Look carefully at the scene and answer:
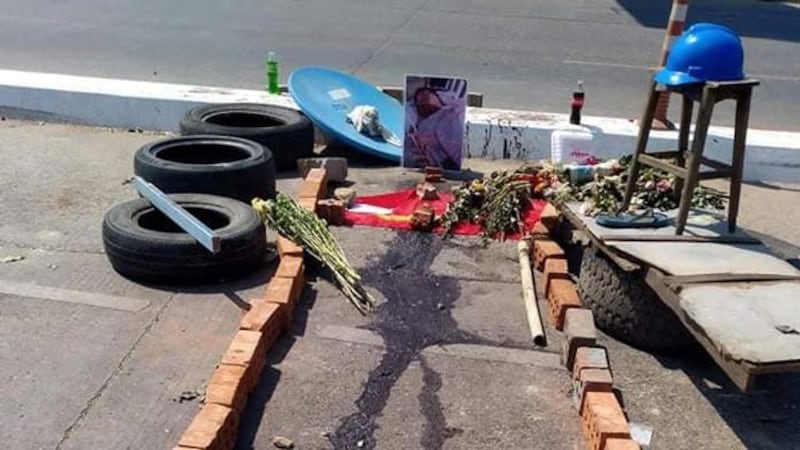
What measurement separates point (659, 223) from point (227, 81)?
Answer: 22.3 feet

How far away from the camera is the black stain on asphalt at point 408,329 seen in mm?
4027

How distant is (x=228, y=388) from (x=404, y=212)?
118 inches

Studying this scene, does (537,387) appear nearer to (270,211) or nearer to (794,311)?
(794,311)

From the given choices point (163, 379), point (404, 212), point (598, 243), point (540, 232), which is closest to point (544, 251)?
point (540, 232)

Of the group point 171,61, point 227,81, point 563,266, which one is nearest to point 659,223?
point 563,266

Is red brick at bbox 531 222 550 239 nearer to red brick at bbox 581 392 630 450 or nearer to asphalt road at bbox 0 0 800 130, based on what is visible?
red brick at bbox 581 392 630 450

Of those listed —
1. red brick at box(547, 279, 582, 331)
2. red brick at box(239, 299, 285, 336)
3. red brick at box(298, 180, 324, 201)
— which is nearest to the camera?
red brick at box(239, 299, 285, 336)

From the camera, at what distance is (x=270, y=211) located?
5.92m

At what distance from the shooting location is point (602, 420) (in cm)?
382

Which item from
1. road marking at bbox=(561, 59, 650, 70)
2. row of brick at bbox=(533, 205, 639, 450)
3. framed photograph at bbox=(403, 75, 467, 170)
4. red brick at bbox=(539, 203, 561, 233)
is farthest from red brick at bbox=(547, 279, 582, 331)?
road marking at bbox=(561, 59, 650, 70)

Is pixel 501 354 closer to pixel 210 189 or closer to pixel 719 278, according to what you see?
pixel 719 278

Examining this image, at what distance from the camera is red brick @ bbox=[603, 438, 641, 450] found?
144 inches

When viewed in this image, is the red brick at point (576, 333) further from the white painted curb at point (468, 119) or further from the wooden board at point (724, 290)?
the white painted curb at point (468, 119)

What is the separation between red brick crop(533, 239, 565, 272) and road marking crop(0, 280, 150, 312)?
2403mm
